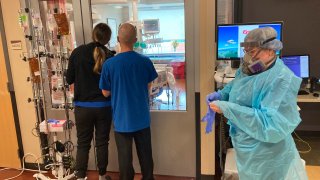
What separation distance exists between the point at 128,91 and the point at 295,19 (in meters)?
2.19

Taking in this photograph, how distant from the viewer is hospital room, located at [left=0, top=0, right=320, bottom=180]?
2.39 meters

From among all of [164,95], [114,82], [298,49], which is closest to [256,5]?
[298,49]

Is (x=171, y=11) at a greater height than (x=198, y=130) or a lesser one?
greater

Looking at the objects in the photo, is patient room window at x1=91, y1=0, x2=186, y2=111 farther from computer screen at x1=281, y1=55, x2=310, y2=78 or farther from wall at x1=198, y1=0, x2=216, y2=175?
computer screen at x1=281, y1=55, x2=310, y2=78

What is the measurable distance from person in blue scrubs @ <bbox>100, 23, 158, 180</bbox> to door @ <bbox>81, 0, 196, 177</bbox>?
1.38 ft

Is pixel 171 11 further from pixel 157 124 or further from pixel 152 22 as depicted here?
pixel 157 124

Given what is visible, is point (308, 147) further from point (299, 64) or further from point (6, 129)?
point (6, 129)

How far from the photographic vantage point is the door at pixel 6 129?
2967mm

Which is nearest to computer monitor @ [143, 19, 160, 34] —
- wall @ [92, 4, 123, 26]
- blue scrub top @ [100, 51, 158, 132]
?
wall @ [92, 4, 123, 26]

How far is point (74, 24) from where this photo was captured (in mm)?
2789

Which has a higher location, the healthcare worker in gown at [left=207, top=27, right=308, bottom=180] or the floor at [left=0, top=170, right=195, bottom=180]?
the healthcare worker in gown at [left=207, top=27, right=308, bottom=180]

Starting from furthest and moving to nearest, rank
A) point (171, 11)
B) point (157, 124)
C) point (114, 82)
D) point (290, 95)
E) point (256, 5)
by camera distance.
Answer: point (256, 5) < point (157, 124) < point (171, 11) < point (114, 82) < point (290, 95)

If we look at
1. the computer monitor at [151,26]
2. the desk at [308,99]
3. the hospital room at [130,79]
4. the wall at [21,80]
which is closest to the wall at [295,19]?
the hospital room at [130,79]

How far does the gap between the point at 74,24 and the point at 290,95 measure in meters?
2.07
